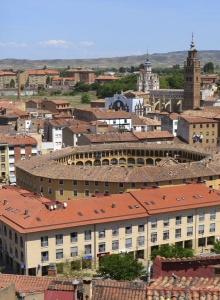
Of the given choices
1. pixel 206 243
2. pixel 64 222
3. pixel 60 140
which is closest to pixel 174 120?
pixel 60 140

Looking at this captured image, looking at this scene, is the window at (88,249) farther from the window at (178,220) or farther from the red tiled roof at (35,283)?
the red tiled roof at (35,283)

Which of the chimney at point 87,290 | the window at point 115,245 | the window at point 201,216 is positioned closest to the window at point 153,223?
the window at point 115,245

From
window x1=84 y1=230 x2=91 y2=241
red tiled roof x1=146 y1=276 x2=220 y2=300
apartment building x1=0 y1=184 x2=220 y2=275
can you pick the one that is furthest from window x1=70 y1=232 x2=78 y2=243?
red tiled roof x1=146 y1=276 x2=220 y2=300

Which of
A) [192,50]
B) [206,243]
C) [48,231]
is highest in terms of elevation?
[192,50]

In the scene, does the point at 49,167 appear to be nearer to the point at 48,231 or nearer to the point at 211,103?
the point at 48,231

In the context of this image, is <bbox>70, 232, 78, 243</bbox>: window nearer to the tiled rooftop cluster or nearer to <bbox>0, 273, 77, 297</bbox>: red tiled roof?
the tiled rooftop cluster

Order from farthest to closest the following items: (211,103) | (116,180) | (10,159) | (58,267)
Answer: (211,103)
(10,159)
(116,180)
(58,267)
